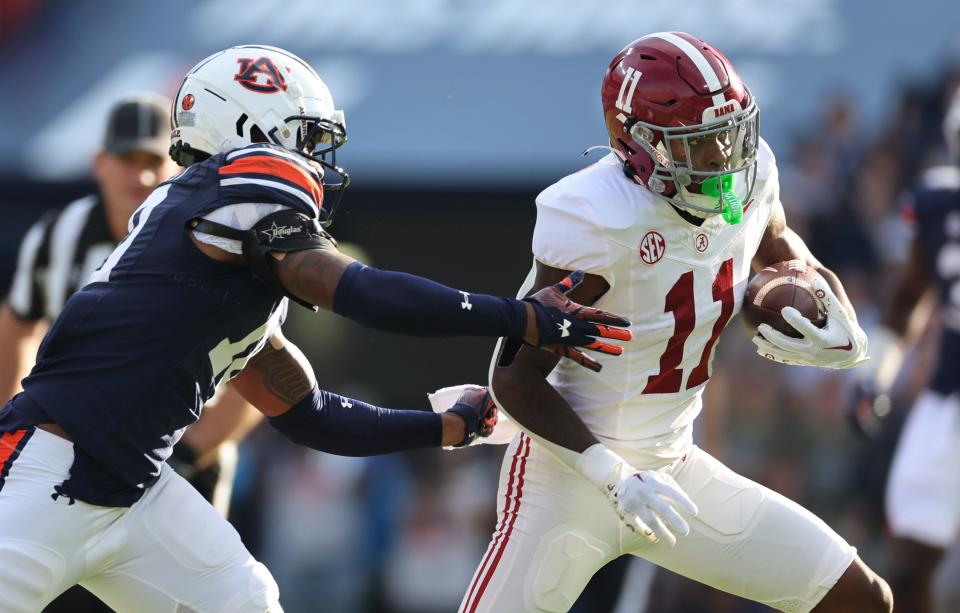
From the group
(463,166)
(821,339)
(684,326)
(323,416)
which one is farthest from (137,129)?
(463,166)

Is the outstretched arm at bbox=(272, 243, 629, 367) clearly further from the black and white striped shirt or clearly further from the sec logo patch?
the black and white striped shirt

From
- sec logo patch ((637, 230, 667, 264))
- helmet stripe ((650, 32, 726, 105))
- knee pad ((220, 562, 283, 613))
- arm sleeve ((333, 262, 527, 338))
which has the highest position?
helmet stripe ((650, 32, 726, 105))

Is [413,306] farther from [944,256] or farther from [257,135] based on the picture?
[944,256]

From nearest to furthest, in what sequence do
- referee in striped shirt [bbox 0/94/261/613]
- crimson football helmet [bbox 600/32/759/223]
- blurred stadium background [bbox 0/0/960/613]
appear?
crimson football helmet [bbox 600/32/759/223]
referee in striped shirt [bbox 0/94/261/613]
blurred stadium background [bbox 0/0/960/613]

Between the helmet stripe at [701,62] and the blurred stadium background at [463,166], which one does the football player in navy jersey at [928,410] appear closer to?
the blurred stadium background at [463,166]

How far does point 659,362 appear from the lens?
3631mm

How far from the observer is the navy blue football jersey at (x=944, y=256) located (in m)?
5.81

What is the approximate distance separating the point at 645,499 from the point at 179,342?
1.05 metres

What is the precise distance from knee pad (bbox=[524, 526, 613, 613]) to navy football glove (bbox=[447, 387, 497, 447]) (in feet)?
1.47

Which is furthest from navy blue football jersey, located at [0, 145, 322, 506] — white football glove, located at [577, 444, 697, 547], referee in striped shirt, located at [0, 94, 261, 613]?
referee in striped shirt, located at [0, 94, 261, 613]

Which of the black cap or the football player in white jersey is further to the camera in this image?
the black cap

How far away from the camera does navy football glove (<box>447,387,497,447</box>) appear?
3.90 metres

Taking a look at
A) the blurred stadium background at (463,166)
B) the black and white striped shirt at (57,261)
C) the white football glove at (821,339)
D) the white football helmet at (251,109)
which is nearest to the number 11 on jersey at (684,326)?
the white football glove at (821,339)

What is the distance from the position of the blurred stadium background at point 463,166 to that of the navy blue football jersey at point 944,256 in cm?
102
